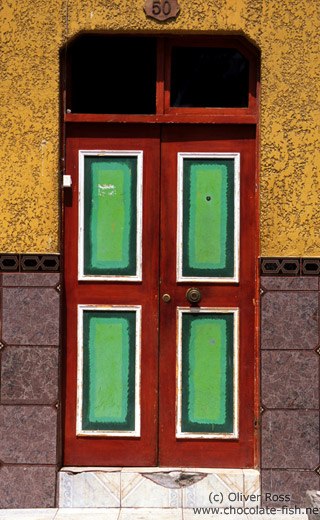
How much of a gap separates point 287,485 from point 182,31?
315 centimetres

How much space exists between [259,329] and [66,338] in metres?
1.33

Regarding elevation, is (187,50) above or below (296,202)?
above

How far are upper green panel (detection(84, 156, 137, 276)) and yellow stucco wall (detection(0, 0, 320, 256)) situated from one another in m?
0.26

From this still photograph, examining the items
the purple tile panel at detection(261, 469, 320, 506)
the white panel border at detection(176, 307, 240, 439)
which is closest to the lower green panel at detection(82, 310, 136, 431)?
the white panel border at detection(176, 307, 240, 439)

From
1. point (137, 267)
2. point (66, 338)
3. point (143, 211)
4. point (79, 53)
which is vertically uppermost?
point (79, 53)

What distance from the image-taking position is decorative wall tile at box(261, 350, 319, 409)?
460cm

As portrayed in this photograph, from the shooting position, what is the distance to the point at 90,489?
15.2 feet

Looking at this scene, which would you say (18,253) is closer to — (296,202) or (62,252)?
(62,252)

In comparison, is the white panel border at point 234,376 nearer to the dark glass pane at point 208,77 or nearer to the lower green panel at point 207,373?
the lower green panel at point 207,373

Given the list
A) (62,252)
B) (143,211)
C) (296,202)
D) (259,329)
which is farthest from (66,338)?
(296,202)

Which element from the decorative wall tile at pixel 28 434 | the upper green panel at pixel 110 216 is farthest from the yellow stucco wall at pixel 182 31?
the decorative wall tile at pixel 28 434

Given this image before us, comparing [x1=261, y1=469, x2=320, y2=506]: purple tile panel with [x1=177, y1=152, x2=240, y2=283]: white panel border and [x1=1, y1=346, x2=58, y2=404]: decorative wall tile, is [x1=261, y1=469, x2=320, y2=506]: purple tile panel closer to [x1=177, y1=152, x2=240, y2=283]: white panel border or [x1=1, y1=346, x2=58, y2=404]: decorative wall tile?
[x1=177, y1=152, x2=240, y2=283]: white panel border

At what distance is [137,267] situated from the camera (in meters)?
4.78

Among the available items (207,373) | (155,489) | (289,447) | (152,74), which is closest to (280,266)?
(207,373)
